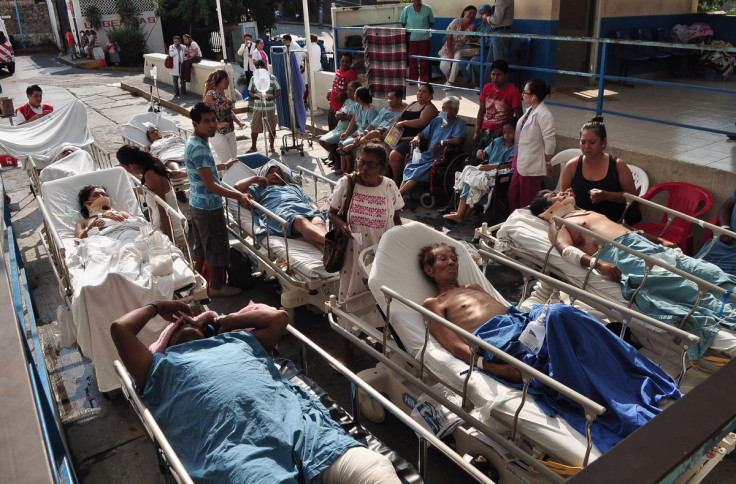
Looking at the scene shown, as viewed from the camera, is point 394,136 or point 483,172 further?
point 394,136

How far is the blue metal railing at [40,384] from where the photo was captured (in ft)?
5.22

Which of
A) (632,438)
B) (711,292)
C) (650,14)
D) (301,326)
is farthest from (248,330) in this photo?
(650,14)

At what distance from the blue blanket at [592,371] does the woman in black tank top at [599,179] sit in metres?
2.33

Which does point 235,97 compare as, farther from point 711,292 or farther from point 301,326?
point 711,292

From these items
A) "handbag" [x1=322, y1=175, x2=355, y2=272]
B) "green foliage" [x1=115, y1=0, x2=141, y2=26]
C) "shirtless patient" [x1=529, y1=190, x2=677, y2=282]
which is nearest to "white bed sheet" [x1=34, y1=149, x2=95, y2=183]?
"handbag" [x1=322, y1=175, x2=355, y2=272]

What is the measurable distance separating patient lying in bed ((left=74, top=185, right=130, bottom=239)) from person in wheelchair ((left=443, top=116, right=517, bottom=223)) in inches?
142

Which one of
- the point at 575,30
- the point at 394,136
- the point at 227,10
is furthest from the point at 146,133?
the point at 227,10

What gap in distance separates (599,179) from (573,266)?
3.50 ft

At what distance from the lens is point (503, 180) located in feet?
21.8

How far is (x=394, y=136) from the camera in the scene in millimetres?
7910

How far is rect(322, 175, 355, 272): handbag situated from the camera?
14.2 ft

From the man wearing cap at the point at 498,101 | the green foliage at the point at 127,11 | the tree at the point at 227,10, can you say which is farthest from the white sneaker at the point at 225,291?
the green foliage at the point at 127,11

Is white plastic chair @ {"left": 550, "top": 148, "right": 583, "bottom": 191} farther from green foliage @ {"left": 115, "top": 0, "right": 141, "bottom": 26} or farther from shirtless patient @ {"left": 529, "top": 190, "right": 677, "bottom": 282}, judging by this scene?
green foliage @ {"left": 115, "top": 0, "right": 141, "bottom": 26}

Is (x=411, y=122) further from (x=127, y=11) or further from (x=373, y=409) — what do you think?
(x=127, y=11)
